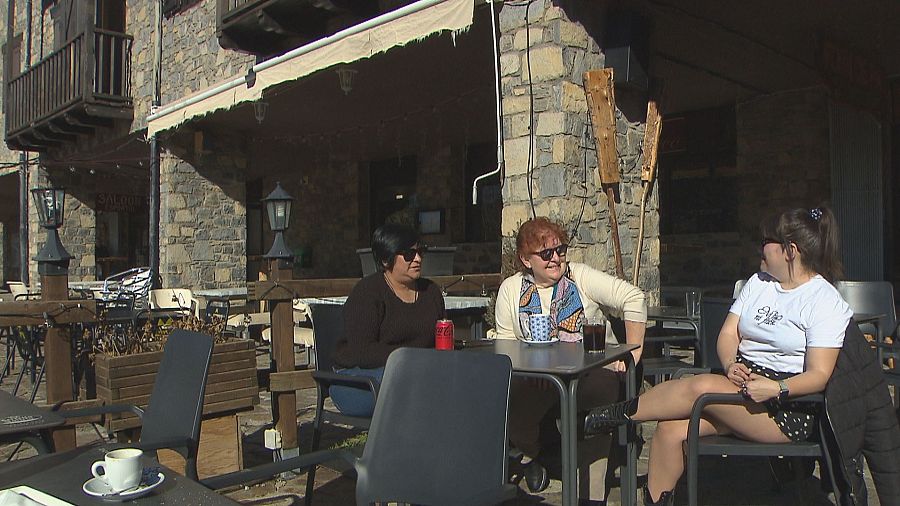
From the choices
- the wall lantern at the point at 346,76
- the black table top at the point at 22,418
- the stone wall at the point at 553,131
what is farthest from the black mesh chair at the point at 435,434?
the wall lantern at the point at 346,76

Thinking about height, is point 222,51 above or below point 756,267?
above

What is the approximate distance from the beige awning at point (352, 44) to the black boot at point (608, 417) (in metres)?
2.67

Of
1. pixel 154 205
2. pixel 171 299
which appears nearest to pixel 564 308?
pixel 171 299

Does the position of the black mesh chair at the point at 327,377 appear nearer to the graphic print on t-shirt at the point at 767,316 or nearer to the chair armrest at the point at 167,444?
the chair armrest at the point at 167,444

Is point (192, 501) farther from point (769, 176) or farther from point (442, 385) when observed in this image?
point (769, 176)

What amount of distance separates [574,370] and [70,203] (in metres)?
13.5

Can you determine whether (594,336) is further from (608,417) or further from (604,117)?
(604,117)

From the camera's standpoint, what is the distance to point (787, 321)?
258 cm

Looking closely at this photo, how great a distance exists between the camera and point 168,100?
34.4 feet

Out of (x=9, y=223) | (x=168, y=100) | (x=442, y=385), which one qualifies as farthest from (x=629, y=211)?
(x=9, y=223)

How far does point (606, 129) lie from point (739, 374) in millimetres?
2476

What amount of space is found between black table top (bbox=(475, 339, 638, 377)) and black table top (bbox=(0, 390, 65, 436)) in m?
1.26

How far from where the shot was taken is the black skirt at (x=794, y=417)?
7.95ft

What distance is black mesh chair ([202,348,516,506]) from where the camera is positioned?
6.18 feet
